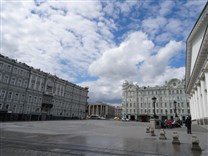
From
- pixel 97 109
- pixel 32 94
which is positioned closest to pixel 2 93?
pixel 32 94

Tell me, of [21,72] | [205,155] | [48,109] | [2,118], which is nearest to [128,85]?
[48,109]

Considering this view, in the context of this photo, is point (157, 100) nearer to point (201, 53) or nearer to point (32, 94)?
point (32, 94)

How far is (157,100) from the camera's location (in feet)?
302

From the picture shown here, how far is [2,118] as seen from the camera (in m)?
44.0

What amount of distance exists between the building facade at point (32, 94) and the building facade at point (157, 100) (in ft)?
110

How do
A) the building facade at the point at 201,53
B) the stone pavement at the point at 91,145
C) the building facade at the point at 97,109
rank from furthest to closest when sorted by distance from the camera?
the building facade at the point at 97,109 → the building facade at the point at 201,53 → the stone pavement at the point at 91,145

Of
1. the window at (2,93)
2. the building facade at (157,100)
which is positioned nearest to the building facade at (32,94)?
the window at (2,93)

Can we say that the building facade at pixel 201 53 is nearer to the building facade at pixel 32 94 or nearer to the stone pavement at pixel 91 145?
the stone pavement at pixel 91 145

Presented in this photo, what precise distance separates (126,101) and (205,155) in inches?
3662

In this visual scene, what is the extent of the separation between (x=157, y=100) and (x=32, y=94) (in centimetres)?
6306

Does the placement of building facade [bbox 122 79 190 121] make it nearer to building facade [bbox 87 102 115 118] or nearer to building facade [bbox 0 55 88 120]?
building facade [bbox 0 55 88 120]

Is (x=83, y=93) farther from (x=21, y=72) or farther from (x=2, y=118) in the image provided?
(x=2, y=118)

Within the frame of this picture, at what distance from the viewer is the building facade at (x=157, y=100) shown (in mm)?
86312

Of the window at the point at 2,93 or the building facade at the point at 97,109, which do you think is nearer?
the window at the point at 2,93
